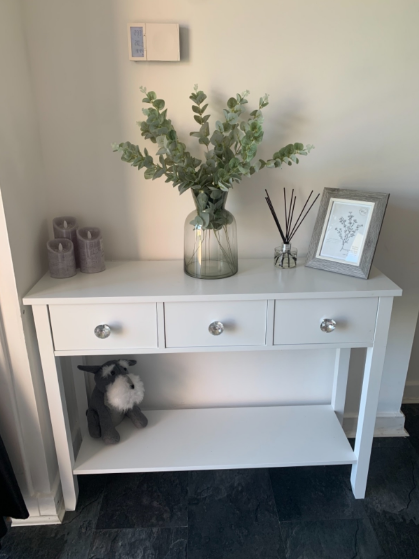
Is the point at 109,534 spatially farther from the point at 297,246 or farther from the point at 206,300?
the point at 297,246

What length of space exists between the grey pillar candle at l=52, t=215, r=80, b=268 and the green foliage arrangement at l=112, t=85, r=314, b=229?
0.31m

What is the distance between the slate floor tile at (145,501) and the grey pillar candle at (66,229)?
82cm

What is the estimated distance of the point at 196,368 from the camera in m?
1.71

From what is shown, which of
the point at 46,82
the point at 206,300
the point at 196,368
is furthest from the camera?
the point at 196,368

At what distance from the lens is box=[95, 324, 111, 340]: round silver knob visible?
1253mm

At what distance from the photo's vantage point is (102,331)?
4.11 ft

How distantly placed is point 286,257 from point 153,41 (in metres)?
0.79

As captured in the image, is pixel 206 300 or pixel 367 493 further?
pixel 367 493

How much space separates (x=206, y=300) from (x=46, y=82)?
2.80ft

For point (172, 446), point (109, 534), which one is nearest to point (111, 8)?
point (172, 446)

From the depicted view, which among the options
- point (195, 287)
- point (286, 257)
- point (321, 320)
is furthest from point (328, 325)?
point (195, 287)

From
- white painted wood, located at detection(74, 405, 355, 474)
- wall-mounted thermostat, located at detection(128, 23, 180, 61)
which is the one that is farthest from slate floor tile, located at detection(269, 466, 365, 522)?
wall-mounted thermostat, located at detection(128, 23, 180, 61)

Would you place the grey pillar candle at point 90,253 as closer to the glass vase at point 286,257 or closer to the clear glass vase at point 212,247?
the clear glass vase at point 212,247

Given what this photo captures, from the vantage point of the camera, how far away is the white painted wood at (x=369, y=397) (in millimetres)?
1317
